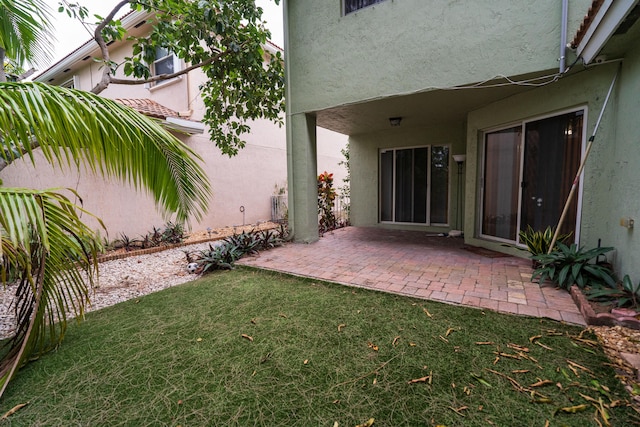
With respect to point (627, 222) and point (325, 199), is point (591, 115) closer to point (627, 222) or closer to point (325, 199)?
point (627, 222)

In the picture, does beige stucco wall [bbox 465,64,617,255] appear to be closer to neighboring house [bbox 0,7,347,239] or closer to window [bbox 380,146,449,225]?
window [bbox 380,146,449,225]

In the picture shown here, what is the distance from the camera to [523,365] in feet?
7.55

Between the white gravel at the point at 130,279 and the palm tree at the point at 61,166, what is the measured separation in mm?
1176

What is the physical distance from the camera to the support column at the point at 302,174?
6668 mm

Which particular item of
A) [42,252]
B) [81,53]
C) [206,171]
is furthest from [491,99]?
[81,53]

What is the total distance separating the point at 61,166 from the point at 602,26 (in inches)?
204

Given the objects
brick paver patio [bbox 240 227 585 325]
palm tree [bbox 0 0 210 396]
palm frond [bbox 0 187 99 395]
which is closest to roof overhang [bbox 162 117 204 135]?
brick paver patio [bbox 240 227 585 325]

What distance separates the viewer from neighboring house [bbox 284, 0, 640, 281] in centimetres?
366

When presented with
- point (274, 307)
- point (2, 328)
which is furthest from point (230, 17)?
point (2, 328)

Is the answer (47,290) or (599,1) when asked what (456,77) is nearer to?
(599,1)

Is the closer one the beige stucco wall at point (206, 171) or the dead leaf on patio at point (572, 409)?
the dead leaf on patio at point (572, 409)

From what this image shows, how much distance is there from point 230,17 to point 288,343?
5.78m

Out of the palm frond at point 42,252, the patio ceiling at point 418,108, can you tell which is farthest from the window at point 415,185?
the palm frond at point 42,252

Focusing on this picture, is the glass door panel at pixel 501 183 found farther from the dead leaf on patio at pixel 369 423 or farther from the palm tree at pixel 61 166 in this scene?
the palm tree at pixel 61 166
